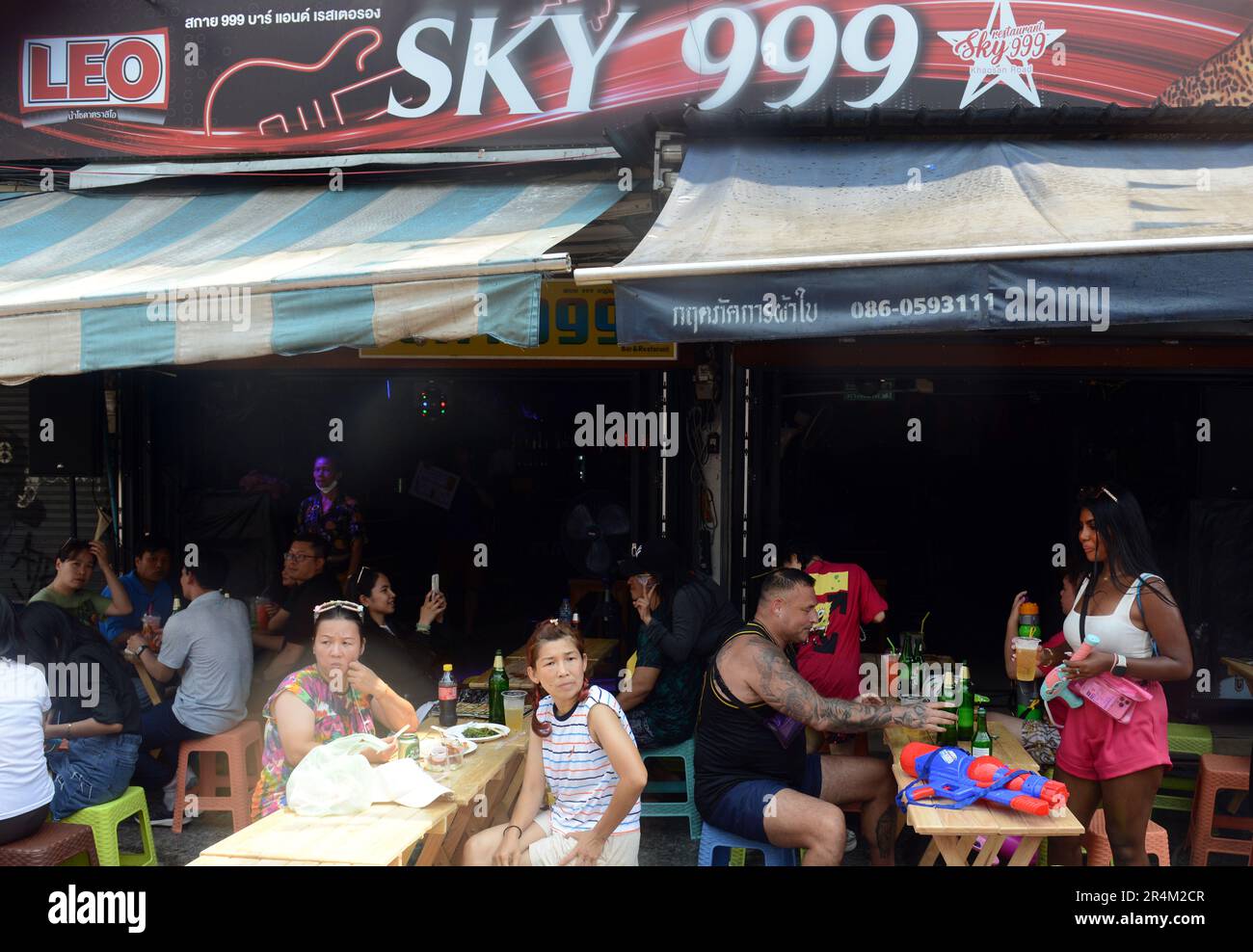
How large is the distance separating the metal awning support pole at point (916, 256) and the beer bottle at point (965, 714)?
5.93ft

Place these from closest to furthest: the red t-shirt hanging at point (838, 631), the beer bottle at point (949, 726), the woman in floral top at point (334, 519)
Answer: the beer bottle at point (949, 726)
the red t-shirt hanging at point (838, 631)
the woman in floral top at point (334, 519)

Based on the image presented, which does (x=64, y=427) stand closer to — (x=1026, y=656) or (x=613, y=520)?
(x=613, y=520)

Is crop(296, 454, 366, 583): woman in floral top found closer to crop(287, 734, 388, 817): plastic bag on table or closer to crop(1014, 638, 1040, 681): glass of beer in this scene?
crop(287, 734, 388, 817): plastic bag on table

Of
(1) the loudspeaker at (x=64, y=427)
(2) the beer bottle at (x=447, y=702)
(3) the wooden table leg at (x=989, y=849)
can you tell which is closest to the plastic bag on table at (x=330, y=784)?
(2) the beer bottle at (x=447, y=702)

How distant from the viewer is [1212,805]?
4.92 meters

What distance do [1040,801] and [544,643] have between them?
1.92 m

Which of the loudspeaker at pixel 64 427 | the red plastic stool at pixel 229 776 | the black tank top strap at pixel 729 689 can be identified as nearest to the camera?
the black tank top strap at pixel 729 689

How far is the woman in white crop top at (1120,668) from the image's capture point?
4242mm

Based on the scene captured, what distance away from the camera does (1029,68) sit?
617 cm

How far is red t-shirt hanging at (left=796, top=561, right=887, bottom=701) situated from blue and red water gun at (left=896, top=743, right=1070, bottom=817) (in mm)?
1284

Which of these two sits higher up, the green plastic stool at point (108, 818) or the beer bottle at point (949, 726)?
the beer bottle at point (949, 726)

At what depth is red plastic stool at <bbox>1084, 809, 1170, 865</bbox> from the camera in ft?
14.8

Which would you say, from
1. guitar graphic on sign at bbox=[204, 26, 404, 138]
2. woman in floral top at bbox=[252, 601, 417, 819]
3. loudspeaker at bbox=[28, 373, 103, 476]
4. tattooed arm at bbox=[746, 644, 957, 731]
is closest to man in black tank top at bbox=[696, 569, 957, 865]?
tattooed arm at bbox=[746, 644, 957, 731]

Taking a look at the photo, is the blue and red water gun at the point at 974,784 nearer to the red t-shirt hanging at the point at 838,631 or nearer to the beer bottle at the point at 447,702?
the red t-shirt hanging at the point at 838,631
